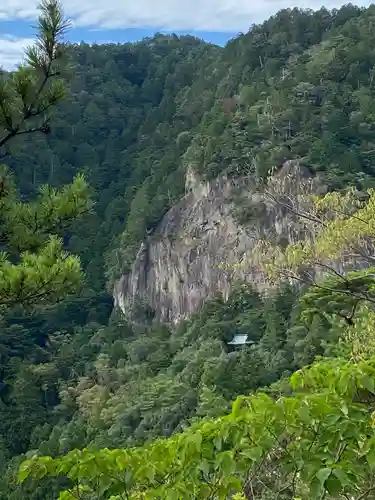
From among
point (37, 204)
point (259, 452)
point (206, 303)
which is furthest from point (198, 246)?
point (259, 452)

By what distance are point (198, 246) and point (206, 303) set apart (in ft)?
13.3

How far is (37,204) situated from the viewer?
4.91 m

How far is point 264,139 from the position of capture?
30.7 m

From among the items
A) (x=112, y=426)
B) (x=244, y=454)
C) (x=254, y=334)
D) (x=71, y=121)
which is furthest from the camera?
(x=71, y=121)

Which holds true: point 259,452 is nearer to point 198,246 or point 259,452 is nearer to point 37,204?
point 37,204

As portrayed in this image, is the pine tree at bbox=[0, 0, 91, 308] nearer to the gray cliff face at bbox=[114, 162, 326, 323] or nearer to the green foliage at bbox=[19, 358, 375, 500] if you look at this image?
the green foliage at bbox=[19, 358, 375, 500]

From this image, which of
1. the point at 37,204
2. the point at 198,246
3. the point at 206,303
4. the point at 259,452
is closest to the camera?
the point at 259,452

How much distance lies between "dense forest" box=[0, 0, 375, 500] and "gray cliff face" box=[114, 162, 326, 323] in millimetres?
1008

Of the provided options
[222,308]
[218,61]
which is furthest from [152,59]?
[222,308]

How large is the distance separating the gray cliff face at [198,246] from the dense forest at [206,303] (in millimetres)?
1008

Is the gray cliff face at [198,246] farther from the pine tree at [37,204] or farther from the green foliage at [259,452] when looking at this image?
the green foliage at [259,452]

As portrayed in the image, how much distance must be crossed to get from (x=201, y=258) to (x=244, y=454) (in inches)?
1273

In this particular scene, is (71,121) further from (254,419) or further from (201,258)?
(254,419)

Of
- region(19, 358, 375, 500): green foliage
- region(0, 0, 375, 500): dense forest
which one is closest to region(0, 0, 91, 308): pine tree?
region(0, 0, 375, 500): dense forest
